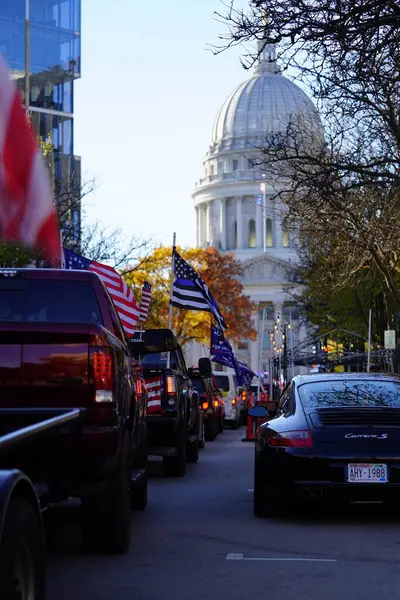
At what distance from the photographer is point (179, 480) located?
16.7m

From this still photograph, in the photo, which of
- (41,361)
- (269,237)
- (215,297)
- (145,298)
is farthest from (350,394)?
(269,237)

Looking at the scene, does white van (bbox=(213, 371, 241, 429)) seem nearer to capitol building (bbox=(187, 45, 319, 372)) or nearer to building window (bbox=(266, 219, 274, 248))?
capitol building (bbox=(187, 45, 319, 372))

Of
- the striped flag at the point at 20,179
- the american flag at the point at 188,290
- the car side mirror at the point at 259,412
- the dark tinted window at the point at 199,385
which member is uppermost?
the american flag at the point at 188,290

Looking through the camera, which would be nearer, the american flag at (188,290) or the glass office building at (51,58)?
the american flag at (188,290)

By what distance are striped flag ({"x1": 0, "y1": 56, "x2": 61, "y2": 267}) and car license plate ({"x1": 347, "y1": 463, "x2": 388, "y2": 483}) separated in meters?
3.12

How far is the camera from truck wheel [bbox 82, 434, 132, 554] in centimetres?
876

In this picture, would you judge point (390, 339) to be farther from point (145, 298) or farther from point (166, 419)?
point (166, 419)

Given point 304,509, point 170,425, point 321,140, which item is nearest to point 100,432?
point 304,509

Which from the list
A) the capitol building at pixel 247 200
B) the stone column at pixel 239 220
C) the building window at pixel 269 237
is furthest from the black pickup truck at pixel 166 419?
the stone column at pixel 239 220

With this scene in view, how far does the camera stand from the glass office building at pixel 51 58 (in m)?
50.7

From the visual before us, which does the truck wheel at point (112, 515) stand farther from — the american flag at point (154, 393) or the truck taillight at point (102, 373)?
the american flag at point (154, 393)

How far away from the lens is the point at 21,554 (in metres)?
5.04

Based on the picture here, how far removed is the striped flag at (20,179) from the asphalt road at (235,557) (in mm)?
2387

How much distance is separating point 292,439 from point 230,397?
32.4 m
